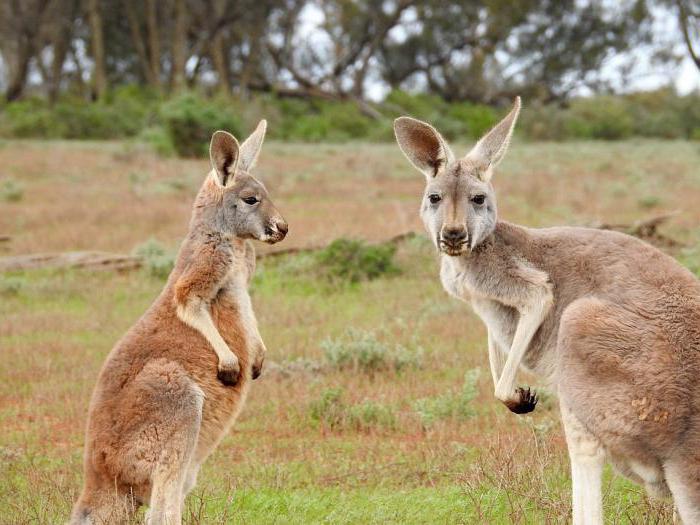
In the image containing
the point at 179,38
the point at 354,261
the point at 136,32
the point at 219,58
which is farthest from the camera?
the point at 136,32

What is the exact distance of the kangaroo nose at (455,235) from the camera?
13.9ft

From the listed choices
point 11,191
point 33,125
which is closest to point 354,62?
point 33,125

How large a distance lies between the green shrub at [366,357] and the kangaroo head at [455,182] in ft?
10.1

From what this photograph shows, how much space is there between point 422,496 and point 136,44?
4021cm

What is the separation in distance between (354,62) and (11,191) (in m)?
30.4

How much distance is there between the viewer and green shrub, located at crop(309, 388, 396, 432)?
21.0 feet

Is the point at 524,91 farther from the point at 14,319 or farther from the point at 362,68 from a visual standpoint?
the point at 14,319

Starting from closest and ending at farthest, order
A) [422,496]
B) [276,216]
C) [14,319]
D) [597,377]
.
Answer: [597,377]
[276,216]
[422,496]
[14,319]

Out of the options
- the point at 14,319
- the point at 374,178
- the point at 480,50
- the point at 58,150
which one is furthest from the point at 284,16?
the point at 14,319

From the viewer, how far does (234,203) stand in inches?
187

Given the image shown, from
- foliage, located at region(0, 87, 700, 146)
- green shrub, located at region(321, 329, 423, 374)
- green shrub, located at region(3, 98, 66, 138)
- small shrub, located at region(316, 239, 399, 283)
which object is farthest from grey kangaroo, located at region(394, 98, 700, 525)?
green shrub, located at region(3, 98, 66, 138)

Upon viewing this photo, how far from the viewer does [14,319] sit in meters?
9.28

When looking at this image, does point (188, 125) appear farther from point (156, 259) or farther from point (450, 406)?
point (450, 406)

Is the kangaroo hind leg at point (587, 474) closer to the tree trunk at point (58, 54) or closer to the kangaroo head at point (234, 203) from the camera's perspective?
the kangaroo head at point (234, 203)
